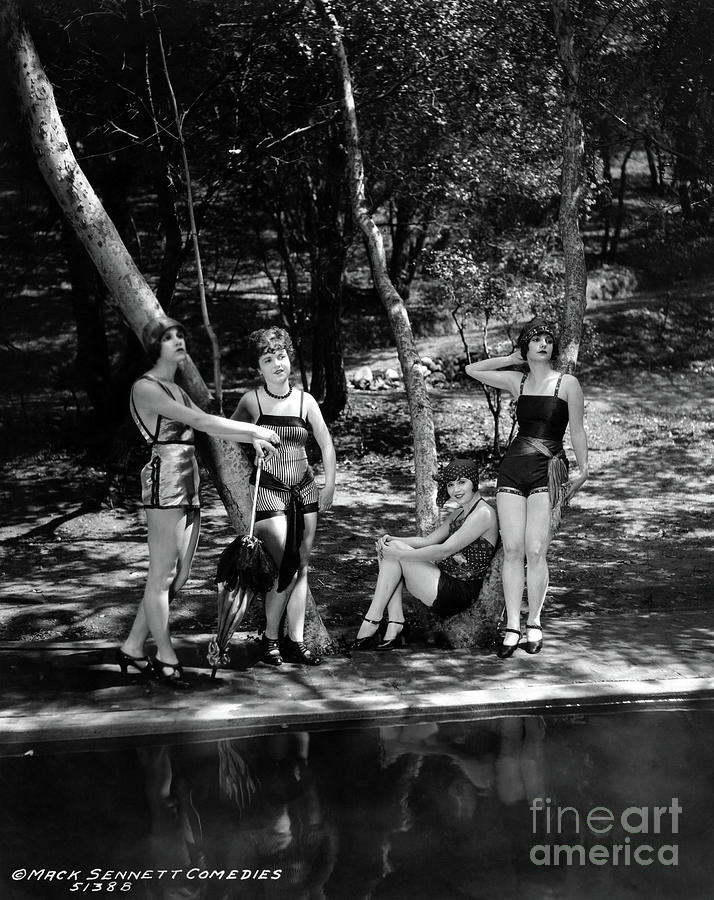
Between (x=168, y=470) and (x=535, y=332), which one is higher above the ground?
(x=535, y=332)

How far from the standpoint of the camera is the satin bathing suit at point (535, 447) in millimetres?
6641

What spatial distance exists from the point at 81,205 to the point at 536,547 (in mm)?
3688

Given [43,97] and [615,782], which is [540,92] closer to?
[43,97]

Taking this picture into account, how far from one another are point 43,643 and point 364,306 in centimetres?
1686

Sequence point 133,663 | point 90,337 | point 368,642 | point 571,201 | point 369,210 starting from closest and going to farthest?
point 133,663 < point 368,642 < point 571,201 < point 369,210 < point 90,337

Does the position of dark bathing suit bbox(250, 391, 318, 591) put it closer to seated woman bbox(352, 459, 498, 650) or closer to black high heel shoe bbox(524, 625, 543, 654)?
seated woman bbox(352, 459, 498, 650)

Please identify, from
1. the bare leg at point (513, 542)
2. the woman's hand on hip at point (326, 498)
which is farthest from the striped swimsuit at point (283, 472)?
the bare leg at point (513, 542)

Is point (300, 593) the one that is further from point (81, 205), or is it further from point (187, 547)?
point (81, 205)

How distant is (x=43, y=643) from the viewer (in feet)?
23.7

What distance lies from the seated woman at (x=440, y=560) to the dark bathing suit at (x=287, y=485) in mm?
609

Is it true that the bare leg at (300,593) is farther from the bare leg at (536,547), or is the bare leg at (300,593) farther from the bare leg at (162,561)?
the bare leg at (536,547)

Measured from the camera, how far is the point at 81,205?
21.1 ft

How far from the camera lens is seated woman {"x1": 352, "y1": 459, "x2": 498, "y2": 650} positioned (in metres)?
6.74

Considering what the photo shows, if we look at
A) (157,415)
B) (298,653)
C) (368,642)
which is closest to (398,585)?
(368,642)
